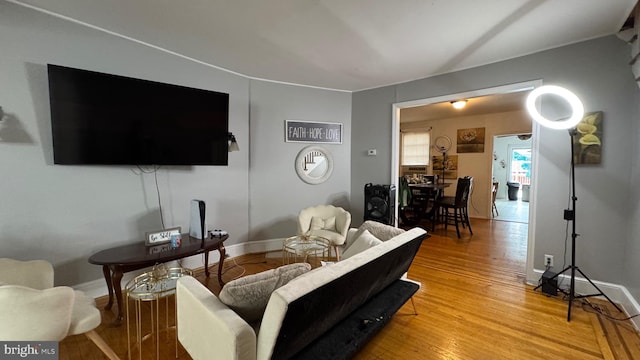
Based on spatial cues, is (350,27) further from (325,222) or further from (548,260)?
(548,260)

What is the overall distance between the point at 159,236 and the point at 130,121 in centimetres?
111

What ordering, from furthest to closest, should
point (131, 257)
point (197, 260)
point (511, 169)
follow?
point (511, 169) < point (197, 260) < point (131, 257)

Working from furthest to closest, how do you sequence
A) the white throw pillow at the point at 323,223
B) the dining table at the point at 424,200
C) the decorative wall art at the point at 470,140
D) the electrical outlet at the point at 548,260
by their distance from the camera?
the decorative wall art at the point at 470,140, the dining table at the point at 424,200, the white throw pillow at the point at 323,223, the electrical outlet at the point at 548,260

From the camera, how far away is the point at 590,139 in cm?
247

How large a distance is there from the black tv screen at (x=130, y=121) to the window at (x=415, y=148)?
5.50 meters

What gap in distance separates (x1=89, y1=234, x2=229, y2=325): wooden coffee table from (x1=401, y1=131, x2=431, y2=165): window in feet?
19.5

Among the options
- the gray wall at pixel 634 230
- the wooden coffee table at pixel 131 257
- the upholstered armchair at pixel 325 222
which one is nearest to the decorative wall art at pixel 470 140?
the gray wall at pixel 634 230

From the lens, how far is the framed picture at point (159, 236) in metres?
2.38

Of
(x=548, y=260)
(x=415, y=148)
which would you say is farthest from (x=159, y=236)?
(x=415, y=148)

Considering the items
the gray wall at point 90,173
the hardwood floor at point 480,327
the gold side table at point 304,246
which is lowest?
the hardwood floor at point 480,327

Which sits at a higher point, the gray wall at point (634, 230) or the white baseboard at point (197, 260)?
the gray wall at point (634, 230)

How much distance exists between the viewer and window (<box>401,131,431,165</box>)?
6964mm

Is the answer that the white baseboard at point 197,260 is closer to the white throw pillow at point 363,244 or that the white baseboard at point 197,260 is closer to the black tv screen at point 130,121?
the black tv screen at point 130,121

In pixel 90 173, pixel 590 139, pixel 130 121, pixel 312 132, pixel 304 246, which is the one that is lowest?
pixel 304 246
